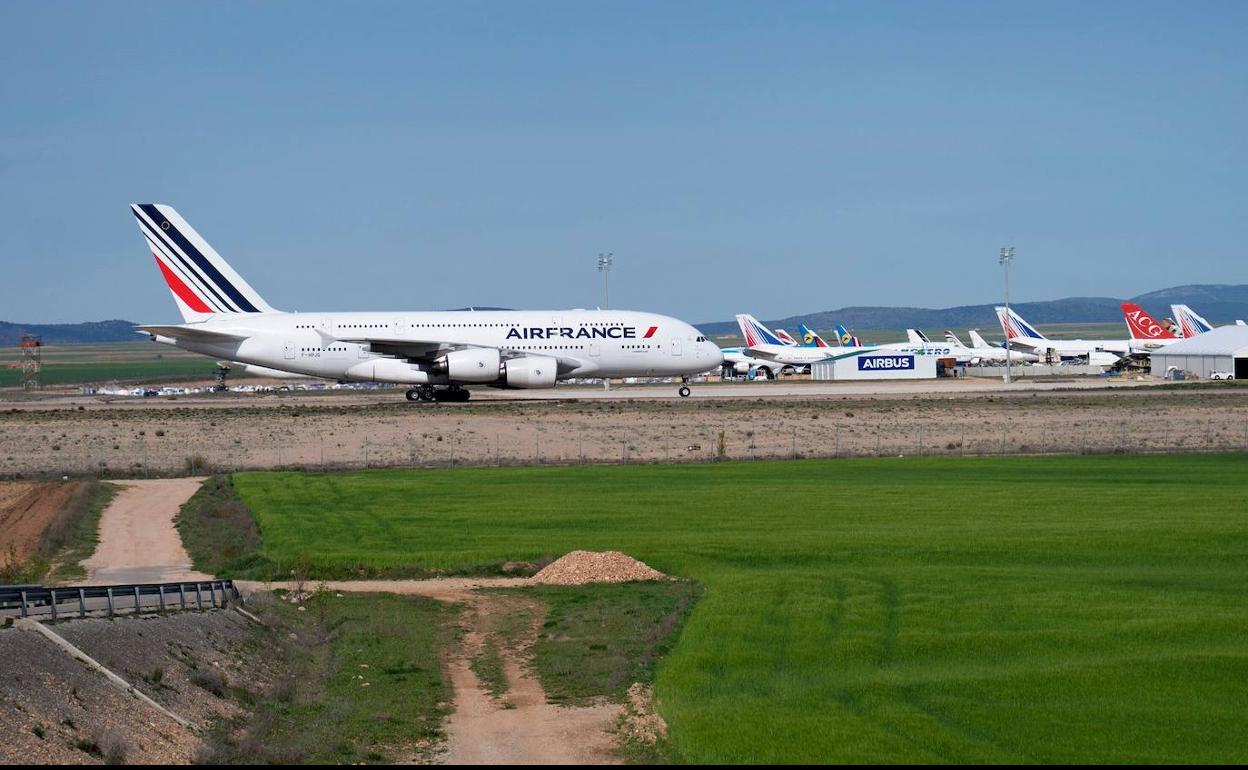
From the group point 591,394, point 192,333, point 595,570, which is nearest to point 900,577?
point 595,570

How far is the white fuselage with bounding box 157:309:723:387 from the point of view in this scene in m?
69.4

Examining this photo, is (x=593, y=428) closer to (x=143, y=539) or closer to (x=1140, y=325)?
(x=143, y=539)

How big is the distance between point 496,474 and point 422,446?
31.2 feet

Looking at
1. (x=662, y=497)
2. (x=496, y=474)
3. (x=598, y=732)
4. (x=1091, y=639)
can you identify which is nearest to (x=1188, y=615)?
(x=1091, y=639)

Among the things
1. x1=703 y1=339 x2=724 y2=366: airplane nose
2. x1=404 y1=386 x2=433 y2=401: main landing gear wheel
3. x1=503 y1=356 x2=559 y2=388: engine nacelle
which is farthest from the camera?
x1=404 y1=386 x2=433 y2=401: main landing gear wheel

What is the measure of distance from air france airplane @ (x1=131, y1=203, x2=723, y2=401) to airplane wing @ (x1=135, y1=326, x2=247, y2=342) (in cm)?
9

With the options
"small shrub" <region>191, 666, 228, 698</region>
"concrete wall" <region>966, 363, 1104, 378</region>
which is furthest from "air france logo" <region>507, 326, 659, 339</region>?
"small shrub" <region>191, 666, 228, 698</region>

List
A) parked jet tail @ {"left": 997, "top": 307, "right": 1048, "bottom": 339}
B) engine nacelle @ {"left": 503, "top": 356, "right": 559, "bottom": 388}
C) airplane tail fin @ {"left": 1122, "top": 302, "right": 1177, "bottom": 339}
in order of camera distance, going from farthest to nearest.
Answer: parked jet tail @ {"left": 997, "top": 307, "right": 1048, "bottom": 339}, airplane tail fin @ {"left": 1122, "top": 302, "right": 1177, "bottom": 339}, engine nacelle @ {"left": 503, "top": 356, "right": 559, "bottom": 388}

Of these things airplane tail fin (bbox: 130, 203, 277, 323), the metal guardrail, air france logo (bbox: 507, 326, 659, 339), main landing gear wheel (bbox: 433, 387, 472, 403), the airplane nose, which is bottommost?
the metal guardrail

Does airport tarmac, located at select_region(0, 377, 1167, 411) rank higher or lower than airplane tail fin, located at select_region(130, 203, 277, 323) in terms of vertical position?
lower

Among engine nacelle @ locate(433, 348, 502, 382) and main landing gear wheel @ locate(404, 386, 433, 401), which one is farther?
main landing gear wheel @ locate(404, 386, 433, 401)

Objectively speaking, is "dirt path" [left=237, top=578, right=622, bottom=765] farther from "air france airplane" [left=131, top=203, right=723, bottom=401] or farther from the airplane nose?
the airplane nose

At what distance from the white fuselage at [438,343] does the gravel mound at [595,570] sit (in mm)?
43646

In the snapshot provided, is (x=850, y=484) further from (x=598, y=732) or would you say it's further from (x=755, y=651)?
(x=598, y=732)
